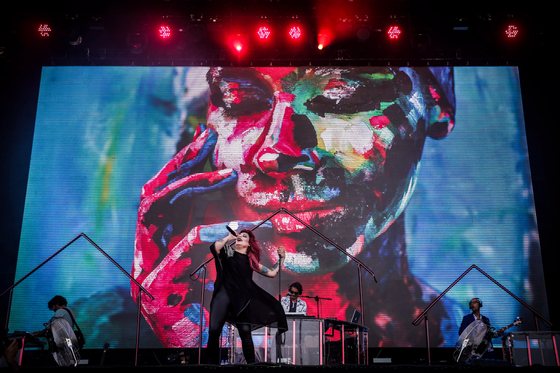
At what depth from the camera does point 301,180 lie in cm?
830

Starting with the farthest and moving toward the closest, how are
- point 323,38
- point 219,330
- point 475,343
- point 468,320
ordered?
1. point 323,38
2. point 468,320
3. point 475,343
4. point 219,330

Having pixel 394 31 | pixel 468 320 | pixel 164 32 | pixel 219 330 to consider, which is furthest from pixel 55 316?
pixel 394 31

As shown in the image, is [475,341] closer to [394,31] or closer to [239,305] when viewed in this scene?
[239,305]

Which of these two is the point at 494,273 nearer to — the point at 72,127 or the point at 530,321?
the point at 530,321

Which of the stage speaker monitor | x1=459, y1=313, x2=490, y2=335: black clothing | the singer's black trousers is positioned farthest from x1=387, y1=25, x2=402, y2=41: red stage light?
the singer's black trousers

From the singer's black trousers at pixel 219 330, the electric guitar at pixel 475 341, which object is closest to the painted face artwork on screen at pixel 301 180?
the electric guitar at pixel 475 341

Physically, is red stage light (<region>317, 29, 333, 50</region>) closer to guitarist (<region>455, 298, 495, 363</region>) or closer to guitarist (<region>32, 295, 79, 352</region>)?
guitarist (<region>455, 298, 495, 363</region>)

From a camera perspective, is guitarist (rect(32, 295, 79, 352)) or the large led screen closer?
guitarist (rect(32, 295, 79, 352))

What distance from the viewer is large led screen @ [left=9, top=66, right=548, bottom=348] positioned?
7902 millimetres

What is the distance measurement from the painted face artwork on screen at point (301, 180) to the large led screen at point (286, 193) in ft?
0.07

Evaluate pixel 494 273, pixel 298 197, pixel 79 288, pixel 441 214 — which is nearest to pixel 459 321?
pixel 494 273

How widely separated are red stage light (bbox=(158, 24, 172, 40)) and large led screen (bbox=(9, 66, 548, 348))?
0.51m

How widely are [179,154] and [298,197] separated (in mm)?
1912

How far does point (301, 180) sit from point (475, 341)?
10.5 ft
